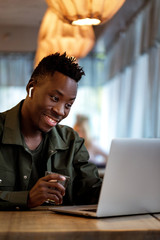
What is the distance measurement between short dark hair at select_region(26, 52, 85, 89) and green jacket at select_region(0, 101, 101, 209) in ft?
0.68

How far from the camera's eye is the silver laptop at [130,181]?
4.59ft

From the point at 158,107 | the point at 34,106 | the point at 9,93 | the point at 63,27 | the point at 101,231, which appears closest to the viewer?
the point at 101,231

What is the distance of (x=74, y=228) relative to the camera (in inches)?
50.3

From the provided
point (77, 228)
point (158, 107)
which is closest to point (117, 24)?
point (158, 107)

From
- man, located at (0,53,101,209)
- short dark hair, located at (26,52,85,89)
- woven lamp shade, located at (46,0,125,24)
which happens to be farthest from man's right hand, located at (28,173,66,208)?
woven lamp shade, located at (46,0,125,24)

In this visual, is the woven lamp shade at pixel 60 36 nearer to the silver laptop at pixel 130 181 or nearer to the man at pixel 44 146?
the man at pixel 44 146

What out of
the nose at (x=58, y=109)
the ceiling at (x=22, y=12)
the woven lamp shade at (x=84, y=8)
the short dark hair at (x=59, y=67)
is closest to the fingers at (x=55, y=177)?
the nose at (x=58, y=109)

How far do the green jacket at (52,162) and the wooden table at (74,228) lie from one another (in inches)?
9.8

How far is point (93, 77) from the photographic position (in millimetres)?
8945

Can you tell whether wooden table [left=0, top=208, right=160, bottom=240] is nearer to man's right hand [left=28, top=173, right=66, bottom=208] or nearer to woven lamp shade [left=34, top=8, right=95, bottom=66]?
man's right hand [left=28, top=173, right=66, bottom=208]

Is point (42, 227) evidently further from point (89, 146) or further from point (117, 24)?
point (117, 24)

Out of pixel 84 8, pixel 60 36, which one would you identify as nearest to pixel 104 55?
pixel 60 36

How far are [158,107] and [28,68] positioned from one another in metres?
4.77

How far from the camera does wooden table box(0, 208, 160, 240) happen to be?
123cm
